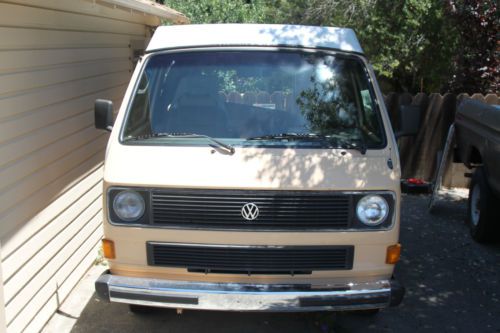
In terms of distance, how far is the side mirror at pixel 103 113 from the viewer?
4.06 m

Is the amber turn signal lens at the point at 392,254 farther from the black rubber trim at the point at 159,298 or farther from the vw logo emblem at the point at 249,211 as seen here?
the black rubber trim at the point at 159,298

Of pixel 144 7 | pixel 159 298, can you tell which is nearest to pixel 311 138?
pixel 159 298

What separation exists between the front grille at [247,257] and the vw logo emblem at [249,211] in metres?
0.21

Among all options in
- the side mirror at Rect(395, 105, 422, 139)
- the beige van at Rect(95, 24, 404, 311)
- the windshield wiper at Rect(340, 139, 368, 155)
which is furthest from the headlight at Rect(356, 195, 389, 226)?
the side mirror at Rect(395, 105, 422, 139)

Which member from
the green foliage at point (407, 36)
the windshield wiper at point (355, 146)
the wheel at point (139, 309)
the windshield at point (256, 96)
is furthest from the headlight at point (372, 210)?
the green foliage at point (407, 36)

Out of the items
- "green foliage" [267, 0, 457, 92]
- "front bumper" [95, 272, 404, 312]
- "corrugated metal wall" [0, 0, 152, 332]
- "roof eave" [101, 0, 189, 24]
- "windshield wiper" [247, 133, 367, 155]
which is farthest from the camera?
"green foliage" [267, 0, 457, 92]

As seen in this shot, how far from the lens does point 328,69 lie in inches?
167

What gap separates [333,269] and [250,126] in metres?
1.18

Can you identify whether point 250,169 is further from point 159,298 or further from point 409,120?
point 409,120

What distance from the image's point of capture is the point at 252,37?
168 inches

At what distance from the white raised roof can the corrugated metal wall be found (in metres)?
0.93

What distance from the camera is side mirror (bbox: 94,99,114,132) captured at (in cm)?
406

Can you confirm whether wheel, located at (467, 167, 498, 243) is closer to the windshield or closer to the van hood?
the windshield

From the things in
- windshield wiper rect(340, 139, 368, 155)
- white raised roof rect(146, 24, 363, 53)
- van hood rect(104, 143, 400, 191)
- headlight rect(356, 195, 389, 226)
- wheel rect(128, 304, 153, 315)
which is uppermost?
white raised roof rect(146, 24, 363, 53)
